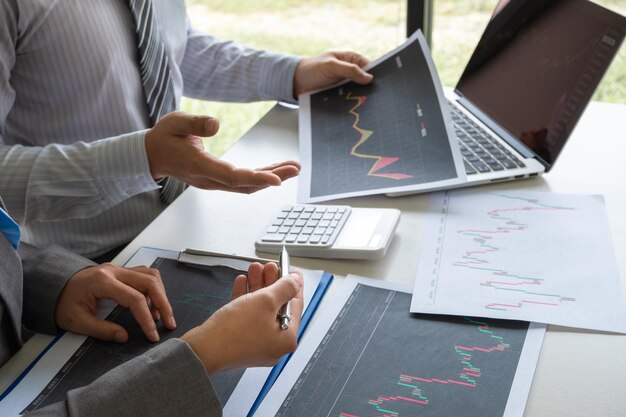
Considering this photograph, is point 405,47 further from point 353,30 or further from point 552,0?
point 353,30

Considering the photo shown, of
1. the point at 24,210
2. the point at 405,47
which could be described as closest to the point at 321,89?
the point at 405,47

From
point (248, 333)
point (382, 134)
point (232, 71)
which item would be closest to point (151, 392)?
point (248, 333)

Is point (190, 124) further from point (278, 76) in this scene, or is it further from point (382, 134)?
point (278, 76)

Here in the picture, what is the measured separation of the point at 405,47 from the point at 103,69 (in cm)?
51

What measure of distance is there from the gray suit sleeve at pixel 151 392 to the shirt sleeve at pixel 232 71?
0.75 metres

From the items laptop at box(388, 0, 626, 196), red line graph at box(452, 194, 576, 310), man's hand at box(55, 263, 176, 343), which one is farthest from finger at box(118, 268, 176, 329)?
laptop at box(388, 0, 626, 196)

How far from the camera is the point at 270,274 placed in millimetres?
794

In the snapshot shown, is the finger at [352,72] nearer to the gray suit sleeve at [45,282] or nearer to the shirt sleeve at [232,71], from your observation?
the shirt sleeve at [232,71]

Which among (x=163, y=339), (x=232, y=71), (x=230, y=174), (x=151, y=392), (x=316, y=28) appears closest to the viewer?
(x=151, y=392)

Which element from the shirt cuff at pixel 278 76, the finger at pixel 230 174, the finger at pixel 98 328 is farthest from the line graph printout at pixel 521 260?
the shirt cuff at pixel 278 76

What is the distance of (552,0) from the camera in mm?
1094

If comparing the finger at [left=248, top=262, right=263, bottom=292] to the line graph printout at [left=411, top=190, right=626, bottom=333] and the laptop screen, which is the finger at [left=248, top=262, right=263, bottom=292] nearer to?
the line graph printout at [left=411, top=190, right=626, bottom=333]

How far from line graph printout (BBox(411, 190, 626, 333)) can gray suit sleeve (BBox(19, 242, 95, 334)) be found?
0.40m

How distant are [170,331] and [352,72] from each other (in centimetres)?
63
